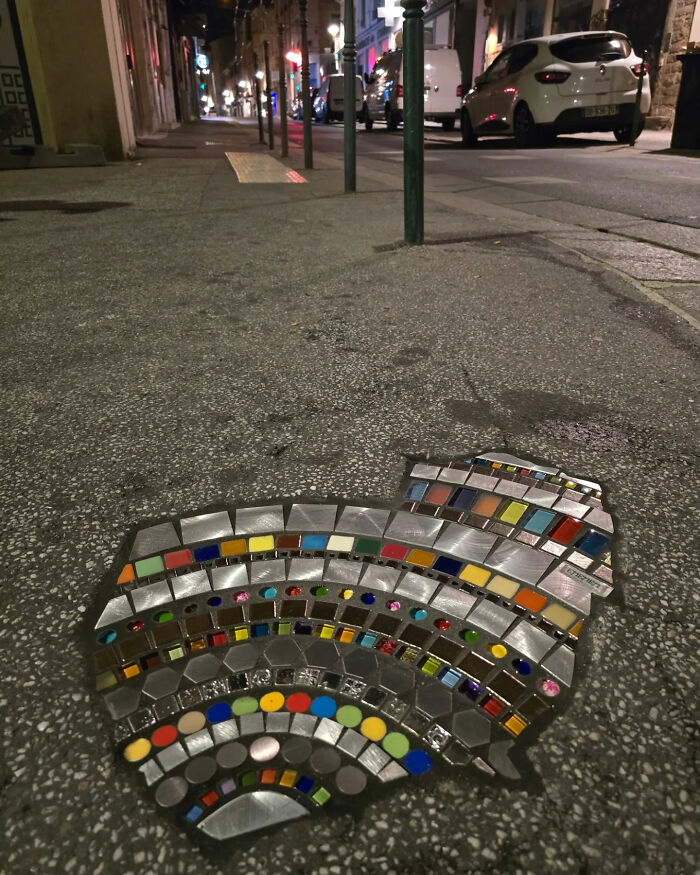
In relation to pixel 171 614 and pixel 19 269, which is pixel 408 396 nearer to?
pixel 171 614

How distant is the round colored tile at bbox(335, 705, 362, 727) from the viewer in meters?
0.91

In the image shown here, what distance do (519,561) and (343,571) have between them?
336mm

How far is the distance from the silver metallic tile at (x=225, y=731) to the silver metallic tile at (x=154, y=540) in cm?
45

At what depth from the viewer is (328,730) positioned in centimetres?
90

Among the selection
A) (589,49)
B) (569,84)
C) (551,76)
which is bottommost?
(569,84)

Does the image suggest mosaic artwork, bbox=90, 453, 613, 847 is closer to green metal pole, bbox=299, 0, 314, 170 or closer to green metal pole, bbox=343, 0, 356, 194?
green metal pole, bbox=343, 0, 356, 194

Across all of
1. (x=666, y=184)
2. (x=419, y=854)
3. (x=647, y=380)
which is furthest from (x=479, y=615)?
(x=666, y=184)

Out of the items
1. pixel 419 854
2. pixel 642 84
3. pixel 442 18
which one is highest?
pixel 442 18

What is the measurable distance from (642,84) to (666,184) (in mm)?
5814

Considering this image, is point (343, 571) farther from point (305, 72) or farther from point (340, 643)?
point (305, 72)

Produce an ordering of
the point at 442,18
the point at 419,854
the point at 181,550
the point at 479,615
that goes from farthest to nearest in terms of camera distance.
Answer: the point at 442,18 < the point at 181,550 < the point at 479,615 < the point at 419,854

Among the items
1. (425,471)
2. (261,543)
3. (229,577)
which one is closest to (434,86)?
(425,471)

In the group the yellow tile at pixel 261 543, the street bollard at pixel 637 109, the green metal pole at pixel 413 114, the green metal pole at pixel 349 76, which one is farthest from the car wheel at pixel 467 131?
the yellow tile at pixel 261 543

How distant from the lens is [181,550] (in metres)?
1.28
